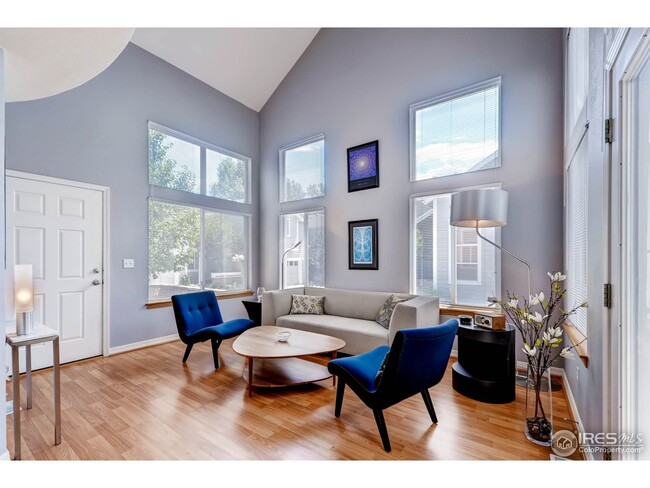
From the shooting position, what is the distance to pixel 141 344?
3.94 m

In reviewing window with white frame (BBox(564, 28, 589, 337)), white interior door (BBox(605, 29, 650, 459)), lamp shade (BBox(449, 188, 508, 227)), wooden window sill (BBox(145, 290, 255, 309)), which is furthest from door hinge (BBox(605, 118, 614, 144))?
wooden window sill (BBox(145, 290, 255, 309))

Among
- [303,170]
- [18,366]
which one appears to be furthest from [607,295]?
[303,170]

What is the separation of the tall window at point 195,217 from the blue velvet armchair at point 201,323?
0.93 m

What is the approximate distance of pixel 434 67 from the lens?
12.5ft

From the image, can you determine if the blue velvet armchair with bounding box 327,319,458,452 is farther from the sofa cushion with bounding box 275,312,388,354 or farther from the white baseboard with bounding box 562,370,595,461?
the sofa cushion with bounding box 275,312,388,354

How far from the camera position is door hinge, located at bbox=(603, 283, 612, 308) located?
1398 millimetres

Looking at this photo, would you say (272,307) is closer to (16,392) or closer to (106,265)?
(106,265)

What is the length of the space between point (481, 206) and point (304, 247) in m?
3.00

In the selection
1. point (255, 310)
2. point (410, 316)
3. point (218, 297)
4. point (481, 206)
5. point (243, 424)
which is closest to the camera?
point (243, 424)

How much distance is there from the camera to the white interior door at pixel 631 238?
46.6 inches

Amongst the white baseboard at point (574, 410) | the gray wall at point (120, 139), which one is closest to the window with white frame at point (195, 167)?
the gray wall at point (120, 139)

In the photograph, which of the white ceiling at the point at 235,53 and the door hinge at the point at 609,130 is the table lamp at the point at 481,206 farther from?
the white ceiling at the point at 235,53

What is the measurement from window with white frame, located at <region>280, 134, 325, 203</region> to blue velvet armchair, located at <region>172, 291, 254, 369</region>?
2.24 metres
